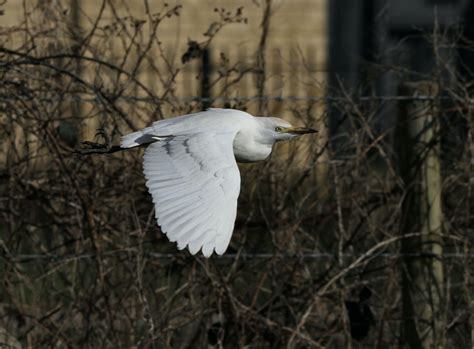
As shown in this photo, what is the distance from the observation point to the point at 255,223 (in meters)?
5.61

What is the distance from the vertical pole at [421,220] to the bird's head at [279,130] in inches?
18.0

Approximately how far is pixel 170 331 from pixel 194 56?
4.22 ft

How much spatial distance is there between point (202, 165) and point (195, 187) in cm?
15

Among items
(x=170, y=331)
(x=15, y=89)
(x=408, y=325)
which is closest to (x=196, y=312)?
(x=170, y=331)

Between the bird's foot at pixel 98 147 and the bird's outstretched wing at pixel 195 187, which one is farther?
the bird's foot at pixel 98 147

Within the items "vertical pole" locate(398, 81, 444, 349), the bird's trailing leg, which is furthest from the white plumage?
"vertical pole" locate(398, 81, 444, 349)

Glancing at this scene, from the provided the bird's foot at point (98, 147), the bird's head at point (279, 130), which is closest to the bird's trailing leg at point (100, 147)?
the bird's foot at point (98, 147)

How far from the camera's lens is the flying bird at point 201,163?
13.4 ft

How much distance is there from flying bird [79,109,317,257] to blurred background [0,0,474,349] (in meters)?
0.34

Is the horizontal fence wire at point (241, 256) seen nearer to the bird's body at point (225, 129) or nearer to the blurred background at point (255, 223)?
the blurred background at point (255, 223)

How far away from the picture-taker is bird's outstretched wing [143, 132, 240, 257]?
4.04 meters

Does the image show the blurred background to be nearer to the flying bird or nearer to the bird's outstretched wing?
the flying bird

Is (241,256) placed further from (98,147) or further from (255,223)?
(98,147)

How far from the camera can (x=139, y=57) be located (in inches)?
219
